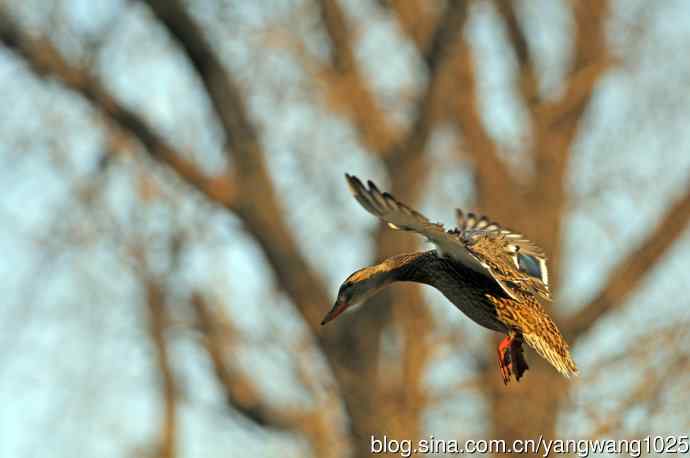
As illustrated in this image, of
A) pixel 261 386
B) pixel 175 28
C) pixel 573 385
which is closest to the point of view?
pixel 573 385

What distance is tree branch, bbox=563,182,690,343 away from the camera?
28.0ft

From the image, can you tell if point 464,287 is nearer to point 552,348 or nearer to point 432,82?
point 552,348

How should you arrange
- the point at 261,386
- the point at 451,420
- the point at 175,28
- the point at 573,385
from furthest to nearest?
the point at 261,386 < the point at 175,28 < the point at 451,420 < the point at 573,385

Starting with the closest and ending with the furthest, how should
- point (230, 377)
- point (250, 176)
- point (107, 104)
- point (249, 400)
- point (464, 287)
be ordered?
1. point (464, 287)
2. point (107, 104)
3. point (250, 176)
4. point (249, 400)
5. point (230, 377)

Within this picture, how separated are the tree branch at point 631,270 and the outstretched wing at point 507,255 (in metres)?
4.44

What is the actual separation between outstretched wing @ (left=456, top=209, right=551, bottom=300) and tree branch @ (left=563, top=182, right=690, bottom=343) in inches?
175

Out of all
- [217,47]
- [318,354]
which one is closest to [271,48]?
[217,47]

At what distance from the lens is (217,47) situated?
8633 mm

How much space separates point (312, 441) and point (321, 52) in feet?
7.40

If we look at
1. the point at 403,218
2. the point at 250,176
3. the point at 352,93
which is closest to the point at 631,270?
the point at 352,93

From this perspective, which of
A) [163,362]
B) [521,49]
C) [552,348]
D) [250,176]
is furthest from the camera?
[163,362]

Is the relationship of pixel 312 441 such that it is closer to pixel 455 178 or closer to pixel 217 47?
pixel 455 178

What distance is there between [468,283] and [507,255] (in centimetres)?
37

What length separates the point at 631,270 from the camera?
8.64 m
